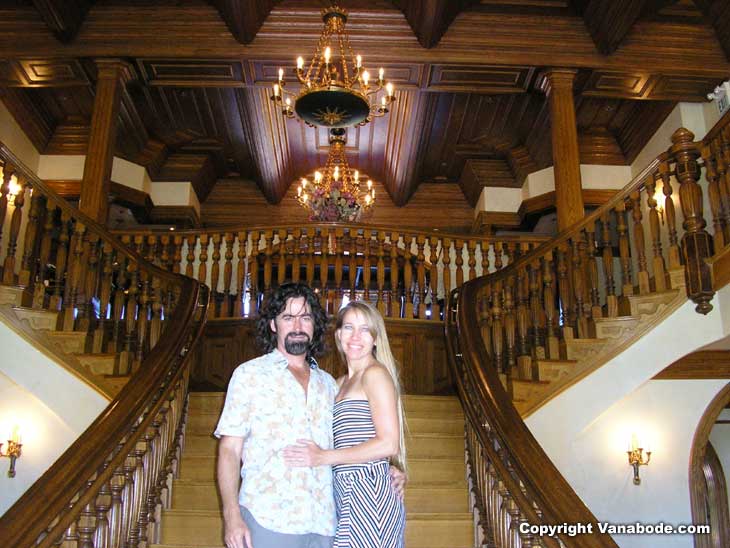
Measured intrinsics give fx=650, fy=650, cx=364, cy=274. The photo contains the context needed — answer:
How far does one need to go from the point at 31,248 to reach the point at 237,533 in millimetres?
3334

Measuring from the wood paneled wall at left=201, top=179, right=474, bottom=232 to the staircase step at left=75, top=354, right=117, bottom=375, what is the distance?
739 centimetres

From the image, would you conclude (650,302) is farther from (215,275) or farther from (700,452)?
(215,275)

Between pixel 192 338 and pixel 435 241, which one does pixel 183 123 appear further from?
pixel 192 338

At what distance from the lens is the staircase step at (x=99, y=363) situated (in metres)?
4.45

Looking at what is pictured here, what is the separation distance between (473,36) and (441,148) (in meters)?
3.30

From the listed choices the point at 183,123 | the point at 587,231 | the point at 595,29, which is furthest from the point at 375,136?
the point at 587,231

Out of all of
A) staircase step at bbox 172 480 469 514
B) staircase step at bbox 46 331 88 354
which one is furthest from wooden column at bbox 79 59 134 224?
staircase step at bbox 172 480 469 514

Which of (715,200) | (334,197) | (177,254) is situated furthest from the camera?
(334,197)

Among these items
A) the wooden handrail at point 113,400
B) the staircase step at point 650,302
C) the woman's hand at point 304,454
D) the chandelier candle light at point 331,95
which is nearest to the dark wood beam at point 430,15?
the chandelier candle light at point 331,95

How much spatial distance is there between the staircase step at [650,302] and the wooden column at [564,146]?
6.41 feet

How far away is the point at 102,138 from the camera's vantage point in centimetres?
666

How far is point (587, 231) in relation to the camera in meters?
5.02

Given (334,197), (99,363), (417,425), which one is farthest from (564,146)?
(99,363)

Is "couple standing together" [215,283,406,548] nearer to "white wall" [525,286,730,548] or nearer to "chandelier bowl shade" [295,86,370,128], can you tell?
"white wall" [525,286,730,548]
